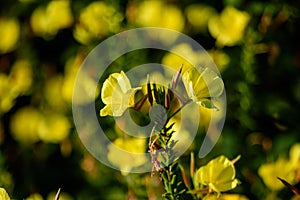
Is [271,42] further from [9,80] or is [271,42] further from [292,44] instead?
[9,80]

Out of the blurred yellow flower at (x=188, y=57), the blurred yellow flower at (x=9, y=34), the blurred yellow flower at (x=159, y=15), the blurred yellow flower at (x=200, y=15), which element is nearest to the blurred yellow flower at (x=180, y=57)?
the blurred yellow flower at (x=188, y=57)

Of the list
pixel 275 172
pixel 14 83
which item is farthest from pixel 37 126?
pixel 275 172

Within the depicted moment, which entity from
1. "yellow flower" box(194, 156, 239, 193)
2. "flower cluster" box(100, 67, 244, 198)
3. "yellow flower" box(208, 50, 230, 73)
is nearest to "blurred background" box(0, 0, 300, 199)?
"yellow flower" box(208, 50, 230, 73)

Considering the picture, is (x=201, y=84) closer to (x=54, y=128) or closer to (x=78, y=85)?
(x=78, y=85)

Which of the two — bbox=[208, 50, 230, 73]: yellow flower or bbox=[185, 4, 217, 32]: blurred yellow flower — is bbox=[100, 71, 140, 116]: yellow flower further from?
bbox=[185, 4, 217, 32]: blurred yellow flower

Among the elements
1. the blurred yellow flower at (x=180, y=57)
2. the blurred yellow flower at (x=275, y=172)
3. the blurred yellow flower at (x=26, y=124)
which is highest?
the blurred yellow flower at (x=275, y=172)

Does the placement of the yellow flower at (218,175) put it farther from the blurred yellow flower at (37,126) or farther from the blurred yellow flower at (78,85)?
the blurred yellow flower at (37,126)

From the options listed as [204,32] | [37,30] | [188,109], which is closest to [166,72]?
[188,109]
